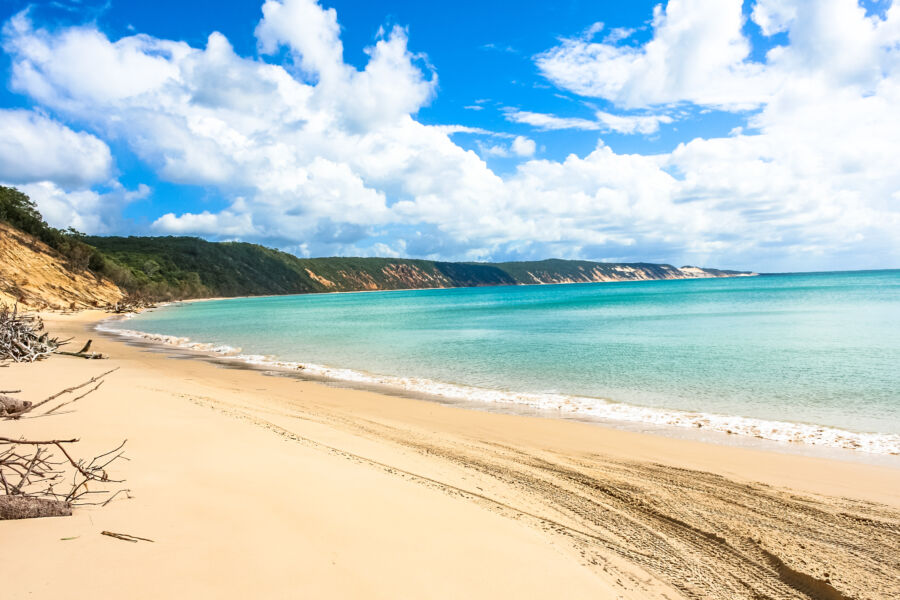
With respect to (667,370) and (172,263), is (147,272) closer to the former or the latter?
(172,263)

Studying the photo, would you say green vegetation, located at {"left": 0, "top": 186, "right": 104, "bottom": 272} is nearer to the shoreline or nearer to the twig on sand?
the shoreline

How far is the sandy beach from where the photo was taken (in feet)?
10.6

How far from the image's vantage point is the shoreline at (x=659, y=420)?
8.62m

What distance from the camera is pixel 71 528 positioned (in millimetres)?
3434

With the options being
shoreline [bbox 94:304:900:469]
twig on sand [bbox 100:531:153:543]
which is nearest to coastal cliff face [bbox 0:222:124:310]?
shoreline [bbox 94:304:900:469]

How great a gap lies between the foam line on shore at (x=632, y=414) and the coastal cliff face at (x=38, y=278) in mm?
38230

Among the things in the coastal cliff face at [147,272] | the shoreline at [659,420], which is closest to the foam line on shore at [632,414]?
the shoreline at [659,420]

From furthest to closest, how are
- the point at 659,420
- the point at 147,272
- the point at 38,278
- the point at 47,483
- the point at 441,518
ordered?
the point at 147,272
the point at 38,278
the point at 659,420
the point at 441,518
the point at 47,483

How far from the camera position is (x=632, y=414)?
37.1ft

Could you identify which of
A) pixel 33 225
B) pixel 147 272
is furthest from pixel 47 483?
pixel 147 272

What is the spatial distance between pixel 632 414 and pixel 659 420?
2.24 ft

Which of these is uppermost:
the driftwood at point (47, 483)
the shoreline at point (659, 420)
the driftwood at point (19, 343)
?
the driftwood at point (19, 343)

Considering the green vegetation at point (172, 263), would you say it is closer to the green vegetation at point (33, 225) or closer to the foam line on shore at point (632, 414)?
the green vegetation at point (33, 225)

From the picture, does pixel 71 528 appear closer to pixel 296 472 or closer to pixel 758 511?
pixel 296 472
